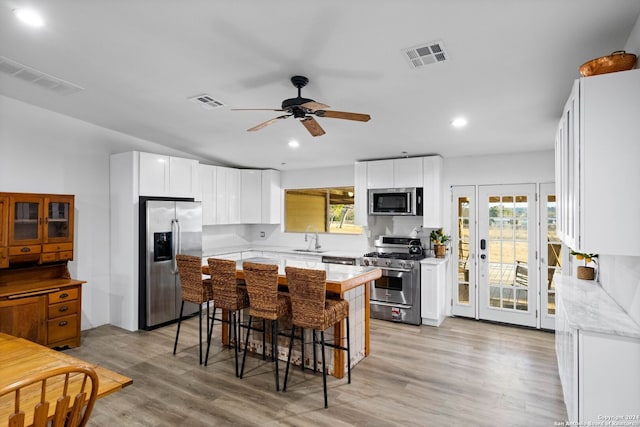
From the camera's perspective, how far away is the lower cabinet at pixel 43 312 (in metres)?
3.64

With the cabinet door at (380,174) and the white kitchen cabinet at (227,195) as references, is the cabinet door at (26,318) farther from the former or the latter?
the cabinet door at (380,174)

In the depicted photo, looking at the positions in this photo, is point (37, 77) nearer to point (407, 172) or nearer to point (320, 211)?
point (320, 211)

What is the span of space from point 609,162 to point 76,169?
5.53 meters

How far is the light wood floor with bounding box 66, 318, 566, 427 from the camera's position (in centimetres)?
268

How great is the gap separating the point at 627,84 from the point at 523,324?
3790 mm

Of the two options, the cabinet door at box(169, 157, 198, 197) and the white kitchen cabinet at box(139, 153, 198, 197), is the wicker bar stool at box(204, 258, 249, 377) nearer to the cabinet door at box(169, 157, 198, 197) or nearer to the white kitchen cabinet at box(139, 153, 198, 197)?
the white kitchen cabinet at box(139, 153, 198, 197)

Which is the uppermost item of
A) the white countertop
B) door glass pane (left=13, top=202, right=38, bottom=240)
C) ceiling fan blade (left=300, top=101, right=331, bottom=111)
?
ceiling fan blade (left=300, top=101, right=331, bottom=111)

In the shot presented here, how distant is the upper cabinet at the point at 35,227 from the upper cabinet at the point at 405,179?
392cm

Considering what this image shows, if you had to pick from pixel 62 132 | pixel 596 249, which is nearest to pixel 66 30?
pixel 62 132

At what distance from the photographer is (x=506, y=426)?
256cm

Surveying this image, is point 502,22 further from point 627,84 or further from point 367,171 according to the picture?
point 367,171

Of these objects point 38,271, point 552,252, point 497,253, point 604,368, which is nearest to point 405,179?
point 497,253

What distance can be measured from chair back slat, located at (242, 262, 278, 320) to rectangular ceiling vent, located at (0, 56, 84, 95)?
269 cm

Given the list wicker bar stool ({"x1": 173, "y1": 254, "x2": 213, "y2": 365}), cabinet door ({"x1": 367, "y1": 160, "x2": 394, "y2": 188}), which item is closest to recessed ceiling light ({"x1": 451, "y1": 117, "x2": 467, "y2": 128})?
cabinet door ({"x1": 367, "y1": 160, "x2": 394, "y2": 188})
